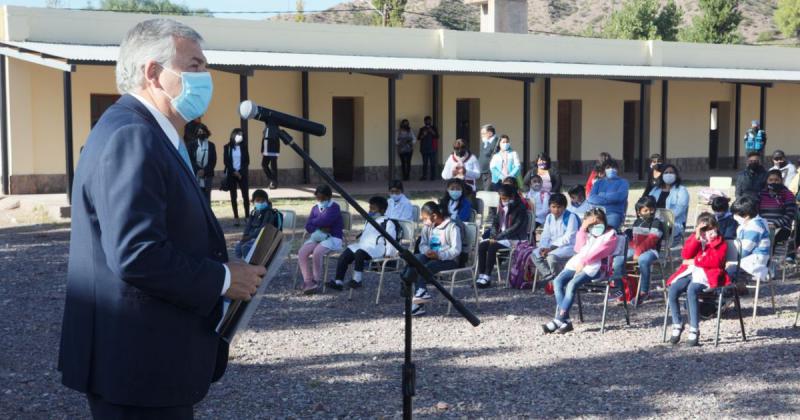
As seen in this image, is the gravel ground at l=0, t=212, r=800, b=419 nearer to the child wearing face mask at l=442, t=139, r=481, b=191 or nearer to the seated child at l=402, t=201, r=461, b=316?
the seated child at l=402, t=201, r=461, b=316

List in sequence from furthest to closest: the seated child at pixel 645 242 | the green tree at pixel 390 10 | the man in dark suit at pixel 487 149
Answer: the green tree at pixel 390 10
the man in dark suit at pixel 487 149
the seated child at pixel 645 242

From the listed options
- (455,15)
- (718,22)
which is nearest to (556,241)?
(718,22)

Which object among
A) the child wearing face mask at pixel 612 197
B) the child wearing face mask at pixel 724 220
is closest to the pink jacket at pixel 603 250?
the child wearing face mask at pixel 724 220

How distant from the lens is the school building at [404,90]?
18.6 metres

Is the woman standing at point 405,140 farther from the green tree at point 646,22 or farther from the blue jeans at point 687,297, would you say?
the green tree at point 646,22

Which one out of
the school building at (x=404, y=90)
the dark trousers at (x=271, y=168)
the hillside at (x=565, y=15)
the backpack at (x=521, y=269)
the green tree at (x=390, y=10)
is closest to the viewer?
the backpack at (x=521, y=269)

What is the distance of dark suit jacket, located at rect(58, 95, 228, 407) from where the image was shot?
7.93ft

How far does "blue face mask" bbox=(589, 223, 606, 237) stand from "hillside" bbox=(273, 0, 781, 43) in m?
75.1

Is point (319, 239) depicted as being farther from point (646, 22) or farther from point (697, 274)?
point (646, 22)

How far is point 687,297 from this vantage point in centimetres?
745

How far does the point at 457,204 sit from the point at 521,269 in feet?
4.03

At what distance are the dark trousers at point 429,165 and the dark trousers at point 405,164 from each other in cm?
35

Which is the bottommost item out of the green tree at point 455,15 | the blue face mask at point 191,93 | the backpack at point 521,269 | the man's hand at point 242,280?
the backpack at point 521,269

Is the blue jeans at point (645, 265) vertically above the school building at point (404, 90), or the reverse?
the school building at point (404, 90)
